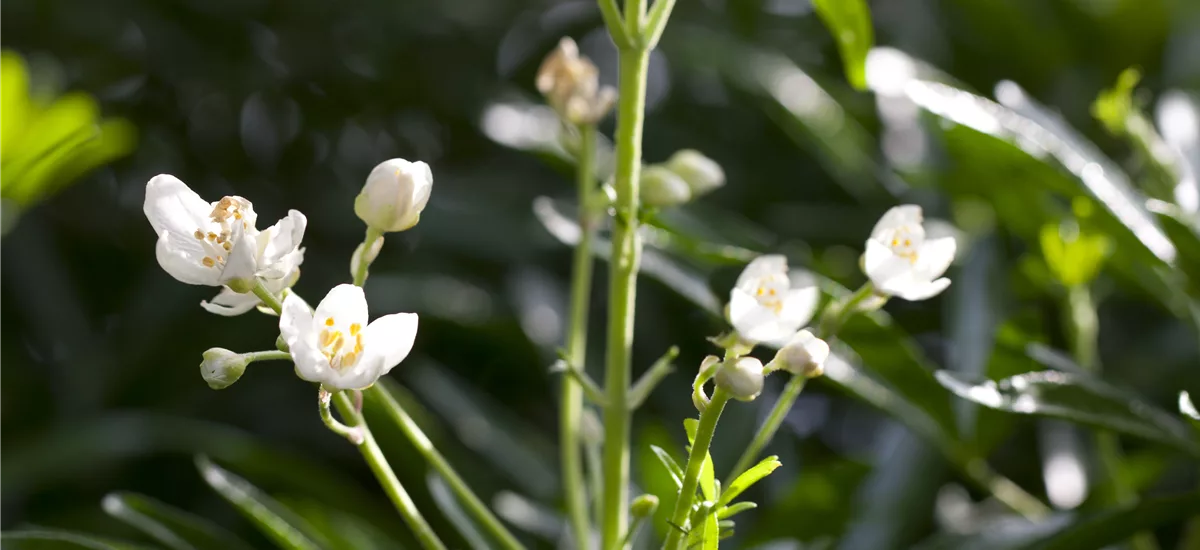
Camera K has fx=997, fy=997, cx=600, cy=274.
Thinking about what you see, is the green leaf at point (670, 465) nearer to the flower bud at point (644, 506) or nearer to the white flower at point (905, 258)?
the flower bud at point (644, 506)

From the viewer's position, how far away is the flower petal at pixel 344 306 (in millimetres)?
391

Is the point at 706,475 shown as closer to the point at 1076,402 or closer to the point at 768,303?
the point at 768,303

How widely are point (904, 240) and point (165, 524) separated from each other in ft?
1.44

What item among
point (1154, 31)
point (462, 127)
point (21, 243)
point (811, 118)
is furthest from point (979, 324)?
point (21, 243)

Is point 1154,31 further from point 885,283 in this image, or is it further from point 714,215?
point 885,283

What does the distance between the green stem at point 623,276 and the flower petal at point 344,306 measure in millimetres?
126

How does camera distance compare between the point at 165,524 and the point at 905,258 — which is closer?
the point at 905,258

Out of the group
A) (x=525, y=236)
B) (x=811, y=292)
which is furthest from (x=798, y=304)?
(x=525, y=236)

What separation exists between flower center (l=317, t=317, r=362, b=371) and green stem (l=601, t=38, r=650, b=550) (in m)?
0.13

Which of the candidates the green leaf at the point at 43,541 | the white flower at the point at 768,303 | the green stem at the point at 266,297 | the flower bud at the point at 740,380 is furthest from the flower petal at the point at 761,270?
the green leaf at the point at 43,541

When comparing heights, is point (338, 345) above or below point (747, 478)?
above

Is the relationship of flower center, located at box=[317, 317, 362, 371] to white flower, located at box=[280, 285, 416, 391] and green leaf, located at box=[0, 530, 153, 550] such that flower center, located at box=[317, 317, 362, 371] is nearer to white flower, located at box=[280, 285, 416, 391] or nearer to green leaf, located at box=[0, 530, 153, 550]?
white flower, located at box=[280, 285, 416, 391]

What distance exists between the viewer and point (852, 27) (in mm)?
578

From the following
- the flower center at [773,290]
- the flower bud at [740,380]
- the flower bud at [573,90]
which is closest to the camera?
the flower bud at [740,380]
